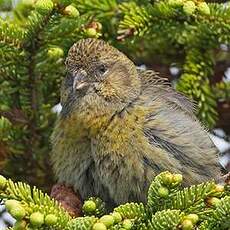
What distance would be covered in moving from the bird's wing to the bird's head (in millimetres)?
67

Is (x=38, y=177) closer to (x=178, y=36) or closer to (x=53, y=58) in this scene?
(x=53, y=58)

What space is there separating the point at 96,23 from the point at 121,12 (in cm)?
17

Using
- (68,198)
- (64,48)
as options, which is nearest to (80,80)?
(64,48)

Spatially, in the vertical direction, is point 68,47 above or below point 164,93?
above

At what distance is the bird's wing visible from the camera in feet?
11.5

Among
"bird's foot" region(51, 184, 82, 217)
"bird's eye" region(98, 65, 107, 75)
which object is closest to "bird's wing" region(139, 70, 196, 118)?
"bird's eye" region(98, 65, 107, 75)

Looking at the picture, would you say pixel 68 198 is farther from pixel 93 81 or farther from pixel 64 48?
pixel 64 48

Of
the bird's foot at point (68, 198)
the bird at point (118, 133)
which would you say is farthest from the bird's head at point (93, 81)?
the bird's foot at point (68, 198)

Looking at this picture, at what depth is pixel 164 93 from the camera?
357 cm

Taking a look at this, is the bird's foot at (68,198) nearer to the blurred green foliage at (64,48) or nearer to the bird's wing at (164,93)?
the blurred green foliage at (64,48)

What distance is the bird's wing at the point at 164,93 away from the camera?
350cm

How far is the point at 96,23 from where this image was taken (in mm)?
3406

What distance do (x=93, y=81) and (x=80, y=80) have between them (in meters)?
0.08

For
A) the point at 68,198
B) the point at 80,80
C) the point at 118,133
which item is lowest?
the point at 68,198
